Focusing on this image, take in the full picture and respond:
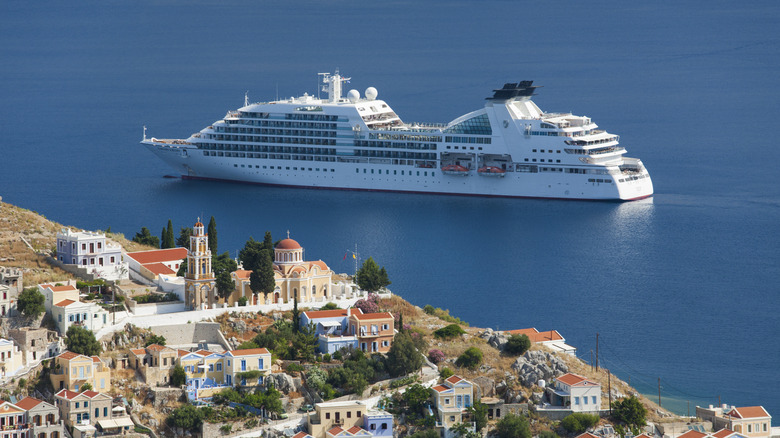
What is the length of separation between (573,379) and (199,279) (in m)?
19.2

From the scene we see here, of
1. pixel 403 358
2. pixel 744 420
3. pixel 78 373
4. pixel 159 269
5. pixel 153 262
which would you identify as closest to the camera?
pixel 78 373

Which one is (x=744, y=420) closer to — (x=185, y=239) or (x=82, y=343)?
(x=82, y=343)

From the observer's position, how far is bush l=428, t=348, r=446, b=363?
71.3 metres

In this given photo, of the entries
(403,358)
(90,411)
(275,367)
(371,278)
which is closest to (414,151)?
(371,278)

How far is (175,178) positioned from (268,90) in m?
57.5

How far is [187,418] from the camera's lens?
65312mm

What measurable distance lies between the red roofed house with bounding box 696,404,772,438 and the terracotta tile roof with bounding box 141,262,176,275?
95.8 feet

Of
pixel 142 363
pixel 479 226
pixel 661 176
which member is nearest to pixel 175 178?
pixel 479 226

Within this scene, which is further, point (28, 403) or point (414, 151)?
point (414, 151)

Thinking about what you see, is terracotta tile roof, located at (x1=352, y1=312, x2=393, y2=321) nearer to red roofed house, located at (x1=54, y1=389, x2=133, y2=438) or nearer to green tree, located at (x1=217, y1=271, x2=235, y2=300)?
green tree, located at (x1=217, y1=271, x2=235, y2=300)

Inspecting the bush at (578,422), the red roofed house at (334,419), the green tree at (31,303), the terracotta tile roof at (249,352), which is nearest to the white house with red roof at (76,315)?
the green tree at (31,303)

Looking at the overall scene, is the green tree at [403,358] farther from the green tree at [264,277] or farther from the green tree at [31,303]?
the green tree at [31,303]

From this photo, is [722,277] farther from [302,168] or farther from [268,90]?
[268,90]

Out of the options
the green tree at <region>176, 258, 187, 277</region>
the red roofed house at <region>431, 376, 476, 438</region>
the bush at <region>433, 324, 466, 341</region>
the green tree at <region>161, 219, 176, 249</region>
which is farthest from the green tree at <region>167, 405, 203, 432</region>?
the green tree at <region>161, 219, 176, 249</region>
